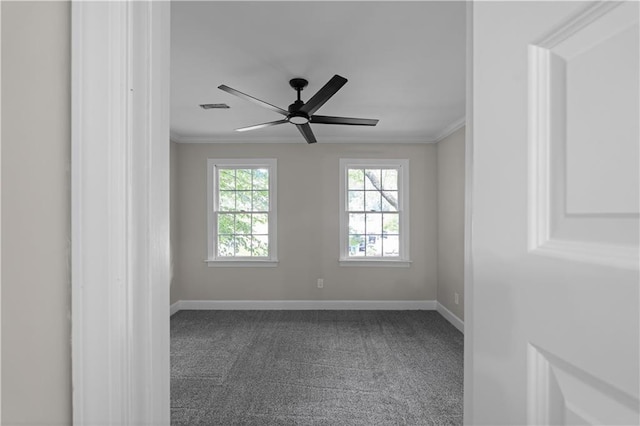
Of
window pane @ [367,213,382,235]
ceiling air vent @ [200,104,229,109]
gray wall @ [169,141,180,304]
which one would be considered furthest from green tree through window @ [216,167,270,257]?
ceiling air vent @ [200,104,229,109]

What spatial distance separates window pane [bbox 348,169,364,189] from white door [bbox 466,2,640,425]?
4.50 m

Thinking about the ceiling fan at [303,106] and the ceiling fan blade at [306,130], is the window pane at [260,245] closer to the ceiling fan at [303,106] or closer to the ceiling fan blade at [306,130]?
the ceiling fan blade at [306,130]

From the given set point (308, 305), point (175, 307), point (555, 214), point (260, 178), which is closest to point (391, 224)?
point (308, 305)

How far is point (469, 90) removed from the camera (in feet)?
2.06

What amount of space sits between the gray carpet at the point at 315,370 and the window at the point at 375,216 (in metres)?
0.88

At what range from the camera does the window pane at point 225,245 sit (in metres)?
5.12

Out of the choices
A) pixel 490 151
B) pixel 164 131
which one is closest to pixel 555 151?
pixel 490 151

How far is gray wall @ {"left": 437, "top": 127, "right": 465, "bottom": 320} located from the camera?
4191 millimetres

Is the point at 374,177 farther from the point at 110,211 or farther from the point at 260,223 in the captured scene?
the point at 110,211

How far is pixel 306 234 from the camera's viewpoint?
16.6 ft

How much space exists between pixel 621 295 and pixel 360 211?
4736 mm

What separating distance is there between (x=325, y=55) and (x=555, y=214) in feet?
7.23

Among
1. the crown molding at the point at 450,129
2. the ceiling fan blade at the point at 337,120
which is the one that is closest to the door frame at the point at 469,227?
the ceiling fan blade at the point at 337,120

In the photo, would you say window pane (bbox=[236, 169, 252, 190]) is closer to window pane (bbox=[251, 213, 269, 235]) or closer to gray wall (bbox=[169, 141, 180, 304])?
window pane (bbox=[251, 213, 269, 235])
